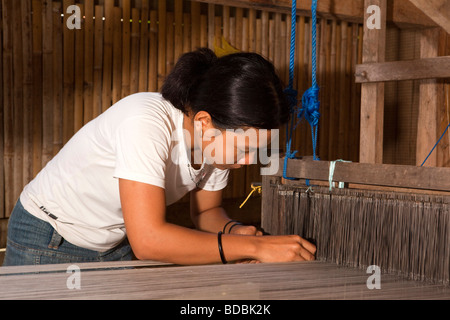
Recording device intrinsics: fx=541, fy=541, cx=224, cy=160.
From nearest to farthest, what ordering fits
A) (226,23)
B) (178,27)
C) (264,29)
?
1. (178,27)
2. (226,23)
3. (264,29)

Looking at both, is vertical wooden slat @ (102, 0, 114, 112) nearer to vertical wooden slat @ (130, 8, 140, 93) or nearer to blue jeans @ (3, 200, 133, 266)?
vertical wooden slat @ (130, 8, 140, 93)

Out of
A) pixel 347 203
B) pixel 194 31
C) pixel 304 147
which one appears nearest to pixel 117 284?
pixel 347 203

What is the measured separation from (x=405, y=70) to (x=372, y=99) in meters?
0.15

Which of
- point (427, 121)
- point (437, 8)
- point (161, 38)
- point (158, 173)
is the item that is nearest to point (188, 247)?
point (158, 173)

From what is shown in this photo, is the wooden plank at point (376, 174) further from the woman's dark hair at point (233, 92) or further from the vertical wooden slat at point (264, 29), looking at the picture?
A: the vertical wooden slat at point (264, 29)

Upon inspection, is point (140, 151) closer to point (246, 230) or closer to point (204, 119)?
point (204, 119)

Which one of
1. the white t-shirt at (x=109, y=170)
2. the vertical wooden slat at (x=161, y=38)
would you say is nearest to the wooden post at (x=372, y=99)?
the white t-shirt at (x=109, y=170)

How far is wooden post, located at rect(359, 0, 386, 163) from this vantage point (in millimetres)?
1911

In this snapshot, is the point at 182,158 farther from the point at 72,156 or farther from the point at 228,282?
the point at 228,282

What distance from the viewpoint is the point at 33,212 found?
53.3 inches

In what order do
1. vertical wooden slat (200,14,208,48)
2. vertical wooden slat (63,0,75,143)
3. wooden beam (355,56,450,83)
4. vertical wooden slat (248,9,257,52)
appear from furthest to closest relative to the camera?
vertical wooden slat (248,9,257,52) < vertical wooden slat (200,14,208,48) < vertical wooden slat (63,0,75,143) < wooden beam (355,56,450,83)

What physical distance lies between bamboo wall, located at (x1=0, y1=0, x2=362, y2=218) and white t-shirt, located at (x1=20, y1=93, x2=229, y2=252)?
1724mm

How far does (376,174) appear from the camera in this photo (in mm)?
1113

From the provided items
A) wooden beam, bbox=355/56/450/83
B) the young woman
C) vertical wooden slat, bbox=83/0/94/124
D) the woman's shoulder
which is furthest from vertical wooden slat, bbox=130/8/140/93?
the woman's shoulder
